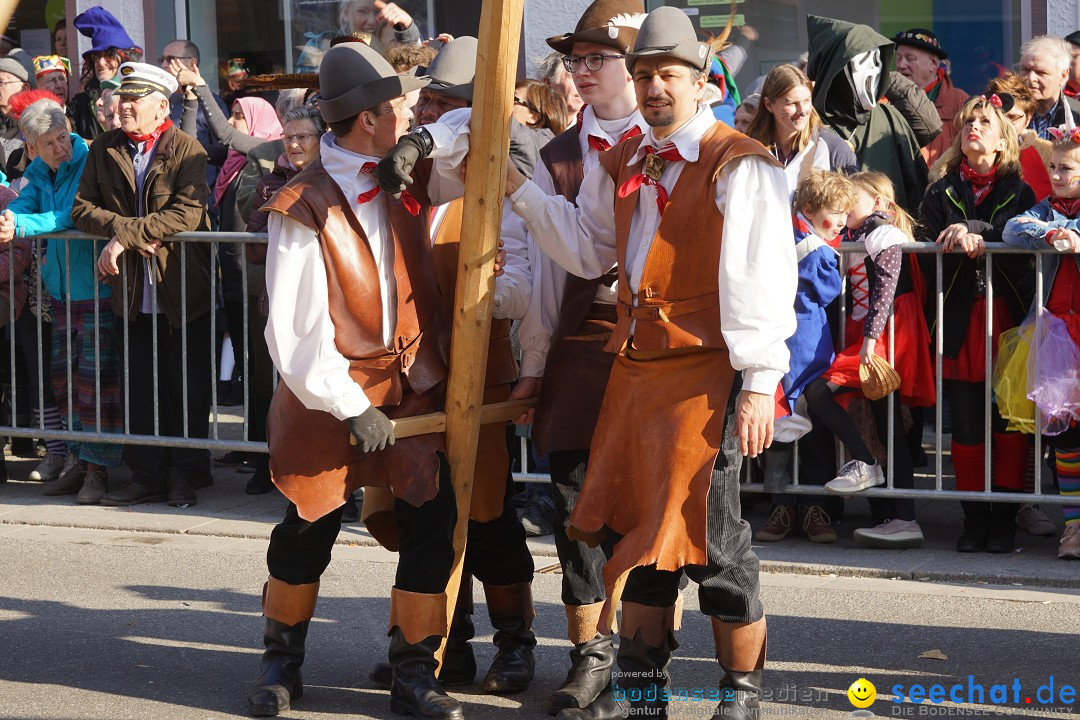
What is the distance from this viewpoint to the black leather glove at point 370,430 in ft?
13.6

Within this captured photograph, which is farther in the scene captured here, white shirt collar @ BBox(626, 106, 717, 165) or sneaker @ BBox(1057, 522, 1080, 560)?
sneaker @ BBox(1057, 522, 1080, 560)

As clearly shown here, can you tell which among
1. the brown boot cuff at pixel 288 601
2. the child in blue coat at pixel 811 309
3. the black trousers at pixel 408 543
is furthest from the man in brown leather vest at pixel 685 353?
the child in blue coat at pixel 811 309

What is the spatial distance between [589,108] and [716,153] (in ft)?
2.29

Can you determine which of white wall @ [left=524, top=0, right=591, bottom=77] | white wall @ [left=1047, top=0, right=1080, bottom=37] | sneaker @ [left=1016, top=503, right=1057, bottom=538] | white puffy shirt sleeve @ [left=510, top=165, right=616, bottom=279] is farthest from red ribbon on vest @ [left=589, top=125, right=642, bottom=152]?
white wall @ [left=524, top=0, right=591, bottom=77]

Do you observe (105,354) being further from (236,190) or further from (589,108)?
(589,108)

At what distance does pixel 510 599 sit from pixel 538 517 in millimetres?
1991

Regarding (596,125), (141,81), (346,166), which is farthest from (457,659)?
(141,81)

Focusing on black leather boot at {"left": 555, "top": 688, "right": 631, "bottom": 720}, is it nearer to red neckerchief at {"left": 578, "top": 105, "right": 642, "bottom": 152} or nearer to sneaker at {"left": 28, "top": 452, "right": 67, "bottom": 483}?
red neckerchief at {"left": 578, "top": 105, "right": 642, "bottom": 152}

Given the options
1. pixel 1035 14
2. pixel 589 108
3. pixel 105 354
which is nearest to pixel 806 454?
pixel 589 108

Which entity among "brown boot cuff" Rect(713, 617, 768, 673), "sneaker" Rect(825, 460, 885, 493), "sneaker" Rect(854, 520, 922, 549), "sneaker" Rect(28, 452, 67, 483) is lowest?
"sneaker" Rect(28, 452, 67, 483)

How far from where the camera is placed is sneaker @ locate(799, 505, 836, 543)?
6508mm

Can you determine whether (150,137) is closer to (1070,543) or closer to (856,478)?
(856,478)

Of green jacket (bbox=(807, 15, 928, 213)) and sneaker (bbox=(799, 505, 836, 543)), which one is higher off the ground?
green jacket (bbox=(807, 15, 928, 213))

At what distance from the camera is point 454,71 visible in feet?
14.9
